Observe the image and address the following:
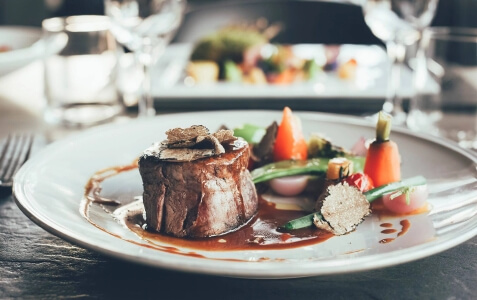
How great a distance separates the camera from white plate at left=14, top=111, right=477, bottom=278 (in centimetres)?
118

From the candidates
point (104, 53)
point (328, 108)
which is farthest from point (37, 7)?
point (328, 108)

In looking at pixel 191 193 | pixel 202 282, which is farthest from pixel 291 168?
pixel 202 282

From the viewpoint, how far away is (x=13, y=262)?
1.44m

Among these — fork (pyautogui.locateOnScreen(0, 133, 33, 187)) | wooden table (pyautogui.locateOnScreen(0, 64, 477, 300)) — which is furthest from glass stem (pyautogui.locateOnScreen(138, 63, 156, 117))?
wooden table (pyautogui.locateOnScreen(0, 64, 477, 300))

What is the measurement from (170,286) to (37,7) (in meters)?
6.40

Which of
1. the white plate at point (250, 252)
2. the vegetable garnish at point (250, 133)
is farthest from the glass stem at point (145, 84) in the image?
the vegetable garnish at point (250, 133)

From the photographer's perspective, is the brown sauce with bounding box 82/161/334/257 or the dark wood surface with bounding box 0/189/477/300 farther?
the brown sauce with bounding box 82/161/334/257

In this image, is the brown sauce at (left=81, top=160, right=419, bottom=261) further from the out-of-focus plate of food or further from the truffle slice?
the out-of-focus plate of food

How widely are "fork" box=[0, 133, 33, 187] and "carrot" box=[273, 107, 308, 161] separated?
0.85m

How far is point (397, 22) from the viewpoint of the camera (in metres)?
2.73

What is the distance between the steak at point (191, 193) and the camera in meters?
1.51

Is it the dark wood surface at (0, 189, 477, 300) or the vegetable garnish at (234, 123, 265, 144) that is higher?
the vegetable garnish at (234, 123, 265, 144)

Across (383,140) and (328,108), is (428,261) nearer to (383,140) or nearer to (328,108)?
(383,140)

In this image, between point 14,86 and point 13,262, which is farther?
point 14,86
